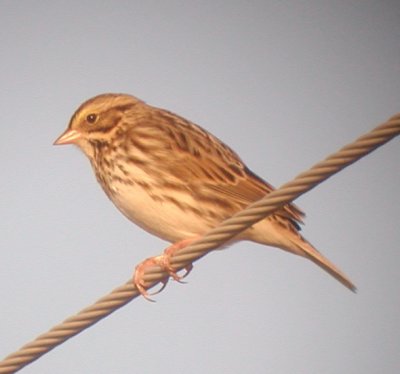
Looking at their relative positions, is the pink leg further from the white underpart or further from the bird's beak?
the bird's beak

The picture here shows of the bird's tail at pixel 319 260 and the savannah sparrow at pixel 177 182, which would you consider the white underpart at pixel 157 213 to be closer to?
the savannah sparrow at pixel 177 182

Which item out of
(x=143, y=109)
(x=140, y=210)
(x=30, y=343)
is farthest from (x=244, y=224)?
(x=143, y=109)

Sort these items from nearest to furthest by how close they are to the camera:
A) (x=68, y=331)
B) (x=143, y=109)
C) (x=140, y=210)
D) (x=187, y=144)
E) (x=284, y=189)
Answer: (x=284, y=189) → (x=68, y=331) → (x=140, y=210) → (x=187, y=144) → (x=143, y=109)

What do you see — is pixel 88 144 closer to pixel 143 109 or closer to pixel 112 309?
pixel 143 109

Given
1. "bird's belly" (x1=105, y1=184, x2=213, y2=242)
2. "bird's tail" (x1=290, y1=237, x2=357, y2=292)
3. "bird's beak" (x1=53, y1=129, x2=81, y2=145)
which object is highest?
"bird's beak" (x1=53, y1=129, x2=81, y2=145)

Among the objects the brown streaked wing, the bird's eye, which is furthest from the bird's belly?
the bird's eye

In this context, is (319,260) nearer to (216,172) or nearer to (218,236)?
(216,172)

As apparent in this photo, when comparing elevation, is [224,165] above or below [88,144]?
below

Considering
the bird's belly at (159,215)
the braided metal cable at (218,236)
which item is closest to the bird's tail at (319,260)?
the bird's belly at (159,215)
